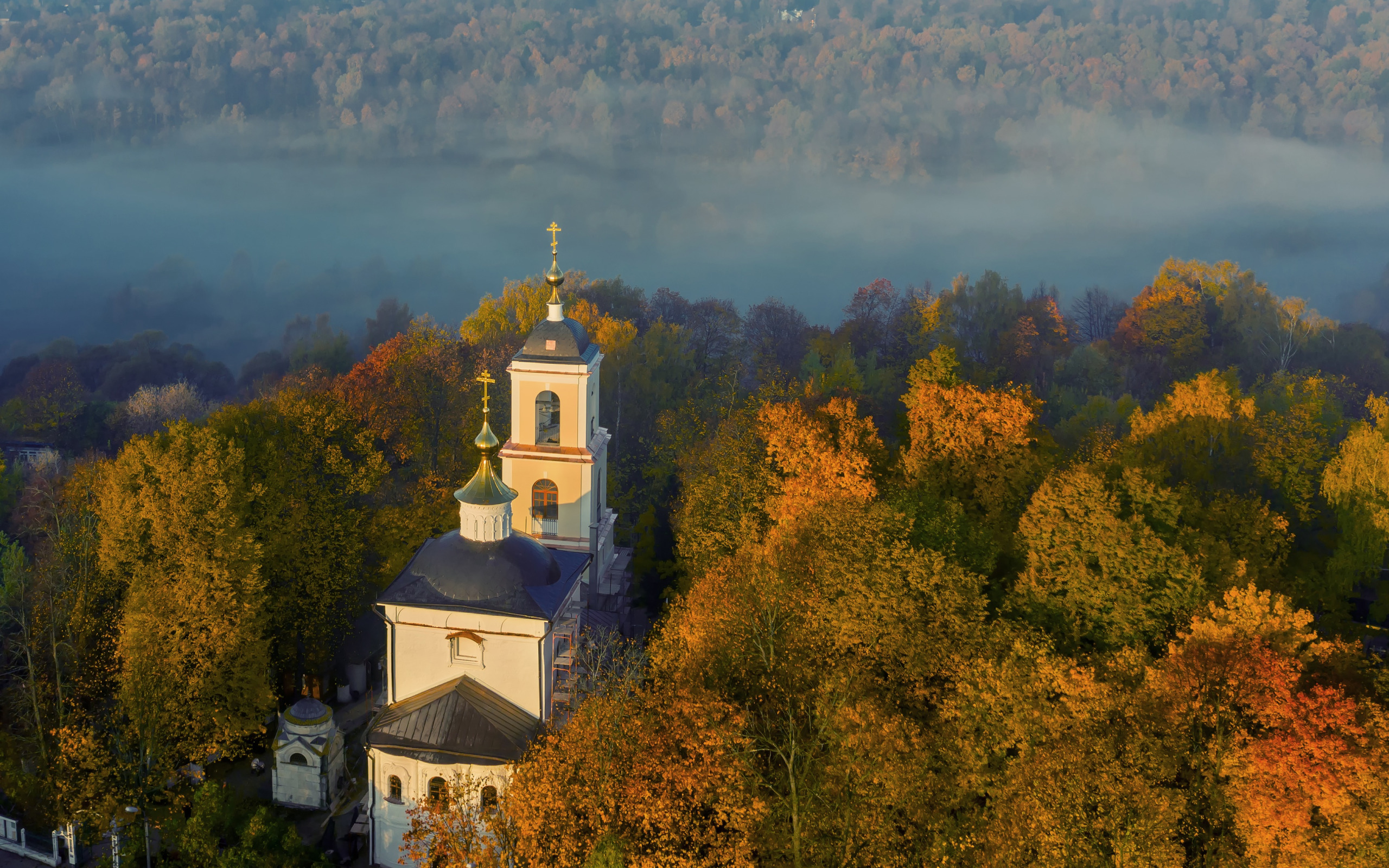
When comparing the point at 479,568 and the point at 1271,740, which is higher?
the point at 1271,740

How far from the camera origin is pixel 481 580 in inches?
1250

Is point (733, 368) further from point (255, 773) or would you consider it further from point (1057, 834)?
point (1057, 834)

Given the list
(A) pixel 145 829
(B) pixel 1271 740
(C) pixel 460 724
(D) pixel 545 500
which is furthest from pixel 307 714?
(B) pixel 1271 740

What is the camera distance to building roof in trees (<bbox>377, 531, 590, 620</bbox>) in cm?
3158

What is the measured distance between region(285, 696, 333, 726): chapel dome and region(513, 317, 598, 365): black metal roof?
440 inches

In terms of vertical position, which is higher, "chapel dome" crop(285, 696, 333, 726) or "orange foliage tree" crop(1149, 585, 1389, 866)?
"orange foliage tree" crop(1149, 585, 1389, 866)

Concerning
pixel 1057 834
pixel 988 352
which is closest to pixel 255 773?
pixel 1057 834

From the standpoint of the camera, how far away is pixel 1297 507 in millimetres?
Result: 39812

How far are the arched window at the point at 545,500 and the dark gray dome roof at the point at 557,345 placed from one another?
377 centimetres

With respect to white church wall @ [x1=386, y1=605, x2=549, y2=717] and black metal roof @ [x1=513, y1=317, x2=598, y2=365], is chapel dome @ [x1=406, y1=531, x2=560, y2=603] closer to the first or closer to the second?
white church wall @ [x1=386, y1=605, x2=549, y2=717]

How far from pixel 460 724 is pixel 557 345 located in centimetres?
1195

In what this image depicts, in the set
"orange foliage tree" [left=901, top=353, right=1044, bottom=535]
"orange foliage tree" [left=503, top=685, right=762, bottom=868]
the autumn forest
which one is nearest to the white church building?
the autumn forest

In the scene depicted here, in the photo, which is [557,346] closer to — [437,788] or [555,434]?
[555,434]

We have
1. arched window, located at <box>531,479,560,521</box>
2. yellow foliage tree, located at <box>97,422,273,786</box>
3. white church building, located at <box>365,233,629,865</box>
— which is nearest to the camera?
white church building, located at <box>365,233,629,865</box>
